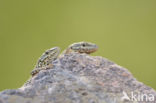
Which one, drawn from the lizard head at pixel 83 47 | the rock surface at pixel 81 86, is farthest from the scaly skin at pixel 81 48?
the rock surface at pixel 81 86

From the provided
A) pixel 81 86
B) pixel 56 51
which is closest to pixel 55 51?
pixel 56 51

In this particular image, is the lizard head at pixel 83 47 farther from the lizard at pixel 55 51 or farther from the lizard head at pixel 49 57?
the lizard head at pixel 49 57

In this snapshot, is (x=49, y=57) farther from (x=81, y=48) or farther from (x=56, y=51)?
(x=81, y=48)

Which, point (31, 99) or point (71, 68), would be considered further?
point (71, 68)

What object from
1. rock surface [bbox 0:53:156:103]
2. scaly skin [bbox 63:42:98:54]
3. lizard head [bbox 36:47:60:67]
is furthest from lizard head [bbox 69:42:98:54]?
rock surface [bbox 0:53:156:103]

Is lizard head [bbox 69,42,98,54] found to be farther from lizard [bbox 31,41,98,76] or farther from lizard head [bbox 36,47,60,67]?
lizard head [bbox 36,47,60,67]

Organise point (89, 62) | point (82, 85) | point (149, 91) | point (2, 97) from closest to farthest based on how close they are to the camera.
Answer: point (2, 97)
point (82, 85)
point (149, 91)
point (89, 62)

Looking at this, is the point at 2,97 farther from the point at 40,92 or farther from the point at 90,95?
the point at 90,95

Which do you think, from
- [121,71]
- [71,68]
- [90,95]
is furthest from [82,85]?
[121,71]
